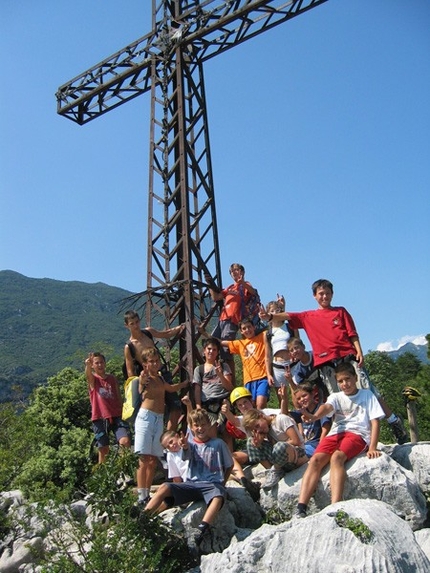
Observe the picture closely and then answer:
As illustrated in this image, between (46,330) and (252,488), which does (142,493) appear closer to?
(252,488)

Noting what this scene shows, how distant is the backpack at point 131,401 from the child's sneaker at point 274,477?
5.94 feet

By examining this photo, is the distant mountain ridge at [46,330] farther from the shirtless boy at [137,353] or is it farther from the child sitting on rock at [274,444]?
the child sitting on rock at [274,444]

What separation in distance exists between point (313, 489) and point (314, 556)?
1.26 meters

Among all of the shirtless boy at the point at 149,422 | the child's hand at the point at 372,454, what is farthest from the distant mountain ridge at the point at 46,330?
the child's hand at the point at 372,454

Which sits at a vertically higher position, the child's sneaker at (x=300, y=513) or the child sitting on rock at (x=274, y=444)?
the child sitting on rock at (x=274, y=444)

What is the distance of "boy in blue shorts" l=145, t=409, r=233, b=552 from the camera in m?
5.68

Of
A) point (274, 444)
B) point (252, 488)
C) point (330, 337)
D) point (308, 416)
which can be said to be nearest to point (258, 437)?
point (274, 444)

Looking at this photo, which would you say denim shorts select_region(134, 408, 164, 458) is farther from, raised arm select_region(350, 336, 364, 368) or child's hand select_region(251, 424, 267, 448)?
raised arm select_region(350, 336, 364, 368)

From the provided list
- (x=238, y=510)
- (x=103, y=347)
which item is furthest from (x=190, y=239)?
(x=103, y=347)

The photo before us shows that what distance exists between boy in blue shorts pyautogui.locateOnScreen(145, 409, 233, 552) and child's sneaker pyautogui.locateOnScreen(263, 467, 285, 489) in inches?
19.7

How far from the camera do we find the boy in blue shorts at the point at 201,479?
18.6 ft

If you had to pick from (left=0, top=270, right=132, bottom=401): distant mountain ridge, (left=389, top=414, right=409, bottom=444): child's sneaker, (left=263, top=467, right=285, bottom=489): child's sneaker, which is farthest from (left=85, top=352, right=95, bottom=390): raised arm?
(left=0, top=270, right=132, bottom=401): distant mountain ridge

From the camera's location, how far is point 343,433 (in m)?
6.07

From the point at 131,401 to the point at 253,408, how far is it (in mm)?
1599
